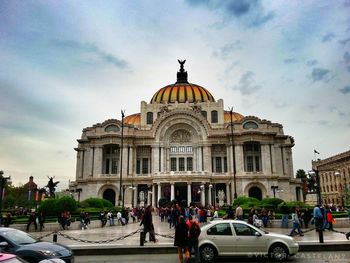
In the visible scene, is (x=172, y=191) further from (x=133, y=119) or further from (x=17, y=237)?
(x=17, y=237)

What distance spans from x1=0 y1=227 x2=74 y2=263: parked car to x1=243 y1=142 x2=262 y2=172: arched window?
55888 millimetres

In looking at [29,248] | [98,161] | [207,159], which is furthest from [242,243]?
[98,161]

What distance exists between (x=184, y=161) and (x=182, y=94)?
17862 mm

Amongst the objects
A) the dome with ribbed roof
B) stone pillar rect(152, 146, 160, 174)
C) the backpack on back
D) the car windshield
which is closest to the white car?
the backpack on back

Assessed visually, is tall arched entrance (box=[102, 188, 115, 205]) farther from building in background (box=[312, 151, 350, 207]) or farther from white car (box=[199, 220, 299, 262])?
white car (box=[199, 220, 299, 262])

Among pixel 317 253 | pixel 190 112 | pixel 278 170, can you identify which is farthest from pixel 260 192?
pixel 317 253

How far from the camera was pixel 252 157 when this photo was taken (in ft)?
214

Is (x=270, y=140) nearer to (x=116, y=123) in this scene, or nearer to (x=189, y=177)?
(x=189, y=177)

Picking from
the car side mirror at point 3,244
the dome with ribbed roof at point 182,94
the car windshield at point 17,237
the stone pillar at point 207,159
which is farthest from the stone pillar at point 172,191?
the car side mirror at point 3,244

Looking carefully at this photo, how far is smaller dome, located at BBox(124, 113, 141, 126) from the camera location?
3014 inches

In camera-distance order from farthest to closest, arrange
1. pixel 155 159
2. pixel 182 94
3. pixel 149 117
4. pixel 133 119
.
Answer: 1. pixel 133 119
2. pixel 182 94
3. pixel 149 117
4. pixel 155 159

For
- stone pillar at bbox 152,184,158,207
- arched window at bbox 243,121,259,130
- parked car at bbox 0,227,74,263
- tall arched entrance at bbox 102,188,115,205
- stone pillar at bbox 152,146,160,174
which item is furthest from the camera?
tall arched entrance at bbox 102,188,115,205

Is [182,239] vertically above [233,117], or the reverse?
[233,117]

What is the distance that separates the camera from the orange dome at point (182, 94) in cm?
7581
